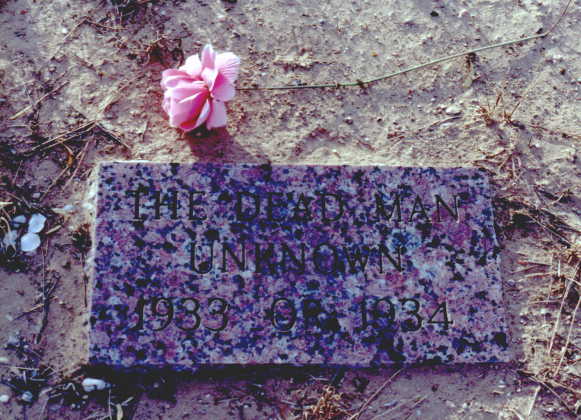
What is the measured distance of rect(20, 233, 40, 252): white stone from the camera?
2.16 meters

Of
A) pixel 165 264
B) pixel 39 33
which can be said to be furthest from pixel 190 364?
pixel 39 33

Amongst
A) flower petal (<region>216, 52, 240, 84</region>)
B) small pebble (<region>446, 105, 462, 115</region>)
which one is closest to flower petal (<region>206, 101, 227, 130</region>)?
flower petal (<region>216, 52, 240, 84</region>)

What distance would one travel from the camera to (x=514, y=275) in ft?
7.45

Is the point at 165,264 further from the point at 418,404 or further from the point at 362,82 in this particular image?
the point at 362,82

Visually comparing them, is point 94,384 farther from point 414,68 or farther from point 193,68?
point 414,68

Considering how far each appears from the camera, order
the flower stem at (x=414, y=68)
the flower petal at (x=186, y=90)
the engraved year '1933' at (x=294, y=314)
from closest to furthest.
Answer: the engraved year '1933' at (x=294, y=314) < the flower petal at (x=186, y=90) < the flower stem at (x=414, y=68)

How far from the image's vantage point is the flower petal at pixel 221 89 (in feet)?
7.13

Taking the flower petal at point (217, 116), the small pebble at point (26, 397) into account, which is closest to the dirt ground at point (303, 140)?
the small pebble at point (26, 397)

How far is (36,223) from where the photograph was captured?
2201 millimetres

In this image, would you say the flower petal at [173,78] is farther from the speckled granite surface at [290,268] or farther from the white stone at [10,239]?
the white stone at [10,239]

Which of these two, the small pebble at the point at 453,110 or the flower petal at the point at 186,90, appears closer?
the flower petal at the point at 186,90

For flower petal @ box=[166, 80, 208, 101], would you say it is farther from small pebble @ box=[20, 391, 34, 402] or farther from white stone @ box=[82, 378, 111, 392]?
small pebble @ box=[20, 391, 34, 402]

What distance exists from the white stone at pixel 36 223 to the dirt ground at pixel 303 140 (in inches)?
0.8

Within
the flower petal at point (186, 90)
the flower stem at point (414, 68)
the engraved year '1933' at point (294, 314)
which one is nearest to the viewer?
the engraved year '1933' at point (294, 314)
